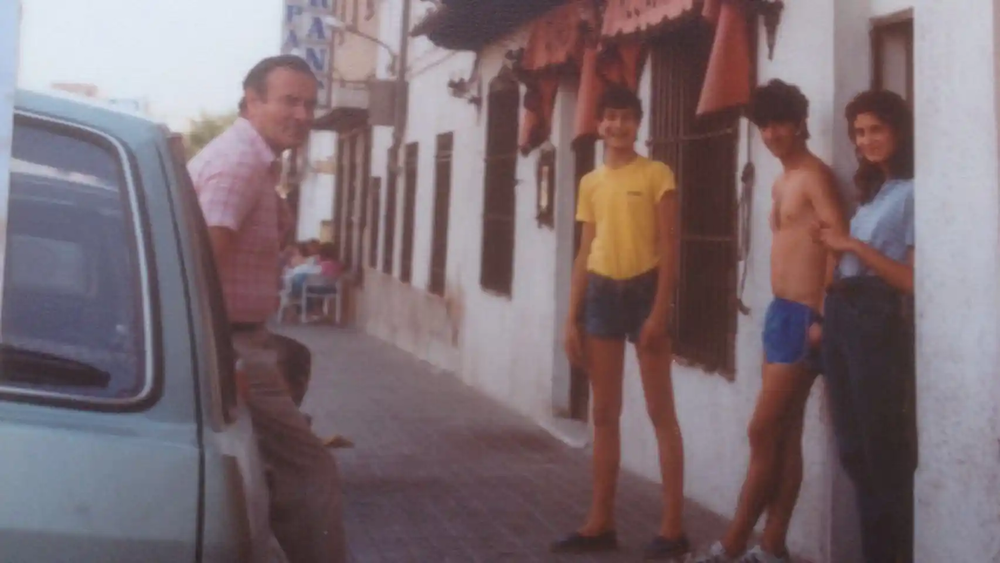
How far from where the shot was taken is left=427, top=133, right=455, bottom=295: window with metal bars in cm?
1392


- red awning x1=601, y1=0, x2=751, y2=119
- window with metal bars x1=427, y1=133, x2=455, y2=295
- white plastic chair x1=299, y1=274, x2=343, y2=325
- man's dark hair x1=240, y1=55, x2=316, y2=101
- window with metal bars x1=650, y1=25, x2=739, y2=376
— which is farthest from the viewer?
white plastic chair x1=299, y1=274, x2=343, y2=325

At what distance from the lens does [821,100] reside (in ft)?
17.8

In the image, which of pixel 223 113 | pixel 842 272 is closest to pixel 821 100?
pixel 842 272

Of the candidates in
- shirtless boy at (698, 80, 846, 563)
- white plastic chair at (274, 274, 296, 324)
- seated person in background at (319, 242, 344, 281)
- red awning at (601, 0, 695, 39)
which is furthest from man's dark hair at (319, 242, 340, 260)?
shirtless boy at (698, 80, 846, 563)

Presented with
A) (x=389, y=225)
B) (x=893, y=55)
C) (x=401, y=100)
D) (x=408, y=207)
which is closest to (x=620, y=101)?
(x=893, y=55)

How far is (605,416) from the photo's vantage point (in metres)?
5.44

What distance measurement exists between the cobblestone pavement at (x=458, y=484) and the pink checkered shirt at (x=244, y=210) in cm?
218

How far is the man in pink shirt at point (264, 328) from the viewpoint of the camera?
11.4 feet

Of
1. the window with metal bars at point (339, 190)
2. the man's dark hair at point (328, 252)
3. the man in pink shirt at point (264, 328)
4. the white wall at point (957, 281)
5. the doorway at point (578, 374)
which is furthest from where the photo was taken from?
the window with metal bars at point (339, 190)

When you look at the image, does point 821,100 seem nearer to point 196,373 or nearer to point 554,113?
point 196,373

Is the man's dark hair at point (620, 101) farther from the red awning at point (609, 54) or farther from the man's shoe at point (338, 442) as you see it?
the man's shoe at point (338, 442)

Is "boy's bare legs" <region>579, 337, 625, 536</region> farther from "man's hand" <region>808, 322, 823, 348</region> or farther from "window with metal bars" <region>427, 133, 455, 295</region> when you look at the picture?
"window with metal bars" <region>427, 133, 455, 295</region>

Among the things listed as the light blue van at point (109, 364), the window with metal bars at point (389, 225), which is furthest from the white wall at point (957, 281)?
the window with metal bars at point (389, 225)

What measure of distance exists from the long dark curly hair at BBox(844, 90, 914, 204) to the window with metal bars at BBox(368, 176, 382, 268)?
46.0 ft
